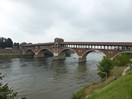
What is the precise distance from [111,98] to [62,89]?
26.5 metres

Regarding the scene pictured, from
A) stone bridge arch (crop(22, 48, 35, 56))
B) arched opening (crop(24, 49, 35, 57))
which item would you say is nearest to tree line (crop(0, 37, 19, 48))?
stone bridge arch (crop(22, 48, 35, 56))

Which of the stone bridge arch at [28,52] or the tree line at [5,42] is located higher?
the tree line at [5,42]

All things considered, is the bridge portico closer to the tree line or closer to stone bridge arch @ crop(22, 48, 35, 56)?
stone bridge arch @ crop(22, 48, 35, 56)

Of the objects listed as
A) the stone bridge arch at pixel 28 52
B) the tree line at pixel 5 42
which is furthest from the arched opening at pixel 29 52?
the tree line at pixel 5 42

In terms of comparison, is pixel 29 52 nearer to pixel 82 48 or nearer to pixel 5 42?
pixel 5 42

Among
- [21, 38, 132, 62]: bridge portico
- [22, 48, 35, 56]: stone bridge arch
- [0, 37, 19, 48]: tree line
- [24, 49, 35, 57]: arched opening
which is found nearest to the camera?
[21, 38, 132, 62]: bridge portico

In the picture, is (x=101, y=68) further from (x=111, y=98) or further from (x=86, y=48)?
(x=86, y=48)

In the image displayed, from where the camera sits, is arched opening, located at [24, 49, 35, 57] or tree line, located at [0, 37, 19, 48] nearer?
arched opening, located at [24, 49, 35, 57]

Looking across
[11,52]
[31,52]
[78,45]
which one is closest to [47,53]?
[31,52]

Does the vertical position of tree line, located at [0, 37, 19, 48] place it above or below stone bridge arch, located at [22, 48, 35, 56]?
above

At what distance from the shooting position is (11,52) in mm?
159375

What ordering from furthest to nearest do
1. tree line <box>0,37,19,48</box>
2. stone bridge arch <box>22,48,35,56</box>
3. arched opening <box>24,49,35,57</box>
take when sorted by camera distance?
tree line <box>0,37,19,48</box> → stone bridge arch <box>22,48,35,56</box> → arched opening <box>24,49,35,57</box>

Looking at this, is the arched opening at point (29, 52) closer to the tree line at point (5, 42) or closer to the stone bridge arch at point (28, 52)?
the stone bridge arch at point (28, 52)

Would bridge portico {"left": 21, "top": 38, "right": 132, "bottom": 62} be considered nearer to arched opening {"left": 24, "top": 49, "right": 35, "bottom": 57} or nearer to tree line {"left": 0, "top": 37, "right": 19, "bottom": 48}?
arched opening {"left": 24, "top": 49, "right": 35, "bottom": 57}
